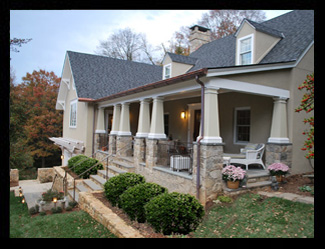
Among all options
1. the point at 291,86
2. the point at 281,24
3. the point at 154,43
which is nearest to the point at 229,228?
the point at 291,86

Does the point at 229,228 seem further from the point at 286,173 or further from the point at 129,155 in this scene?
the point at 129,155

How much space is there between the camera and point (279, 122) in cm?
762

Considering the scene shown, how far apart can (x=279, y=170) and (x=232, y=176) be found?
1830 millimetres

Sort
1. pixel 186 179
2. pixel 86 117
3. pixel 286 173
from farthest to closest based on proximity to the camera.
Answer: pixel 86 117 < pixel 286 173 < pixel 186 179

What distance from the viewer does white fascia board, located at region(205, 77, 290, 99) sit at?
6043 mm

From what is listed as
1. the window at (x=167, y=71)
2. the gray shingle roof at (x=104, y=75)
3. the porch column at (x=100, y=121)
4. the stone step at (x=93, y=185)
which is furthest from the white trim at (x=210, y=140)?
the gray shingle roof at (x=104, y=75)

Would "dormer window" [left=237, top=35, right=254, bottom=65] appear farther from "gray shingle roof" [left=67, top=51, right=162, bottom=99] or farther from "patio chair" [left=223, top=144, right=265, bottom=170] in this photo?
"gray shingle roof" [left=67, top=51, right=162, bottom=99]

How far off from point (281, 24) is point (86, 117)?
421 inches

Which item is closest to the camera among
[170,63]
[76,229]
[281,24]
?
[76,229]

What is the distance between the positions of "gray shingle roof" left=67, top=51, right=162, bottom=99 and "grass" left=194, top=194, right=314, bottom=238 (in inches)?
413

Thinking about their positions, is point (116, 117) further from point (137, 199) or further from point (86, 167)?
point (137, 199)

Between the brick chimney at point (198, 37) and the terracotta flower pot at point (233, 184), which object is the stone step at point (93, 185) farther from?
the brick chimney at point (198, 37)
